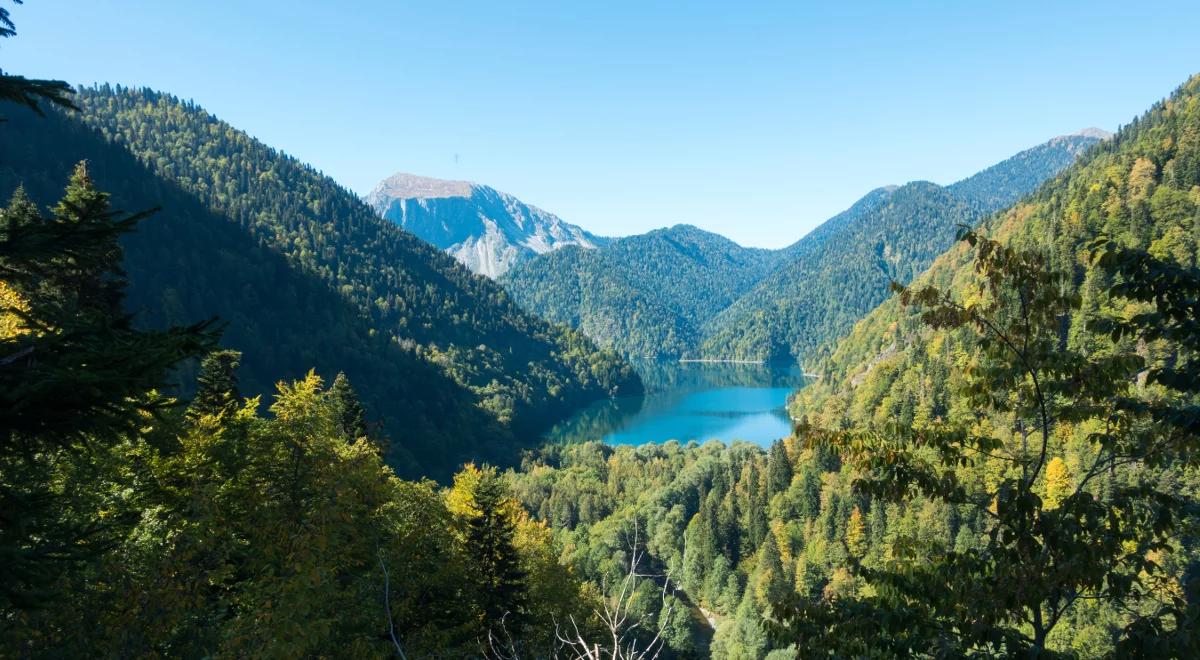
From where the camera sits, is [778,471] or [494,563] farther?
[778,471]

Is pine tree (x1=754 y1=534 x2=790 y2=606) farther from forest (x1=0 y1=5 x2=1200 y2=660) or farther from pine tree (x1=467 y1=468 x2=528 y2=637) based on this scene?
pine tree (x1=467 y1=468 x2=528 y2=637)

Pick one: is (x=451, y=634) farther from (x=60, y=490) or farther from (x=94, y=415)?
(x=94, y=415)

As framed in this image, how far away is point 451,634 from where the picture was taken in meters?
20.1

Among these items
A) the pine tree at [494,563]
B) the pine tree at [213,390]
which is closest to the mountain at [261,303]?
the pine tree at [213,390]

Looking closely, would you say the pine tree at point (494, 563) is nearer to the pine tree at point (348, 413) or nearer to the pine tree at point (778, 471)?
the pine tree at point (348, 413)

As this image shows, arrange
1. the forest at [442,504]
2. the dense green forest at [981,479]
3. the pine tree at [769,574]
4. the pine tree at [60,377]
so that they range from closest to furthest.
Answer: the pine tree at [60,377]
the forest at [442,504]
the dense green forest at [981,479]
the pine tree at [769,574]

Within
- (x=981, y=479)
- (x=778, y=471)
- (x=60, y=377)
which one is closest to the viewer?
(x=60, y=377)

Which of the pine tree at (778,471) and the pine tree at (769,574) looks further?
the pine tree at (778,471)

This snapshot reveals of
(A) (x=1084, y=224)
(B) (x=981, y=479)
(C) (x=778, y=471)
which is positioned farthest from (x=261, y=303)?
(A) (x=1084, y=224)

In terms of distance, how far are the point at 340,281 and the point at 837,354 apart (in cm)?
16335

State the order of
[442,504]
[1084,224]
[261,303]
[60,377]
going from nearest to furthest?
1. [60,377]
2. [442,504]
3. [1084,224]
4. [261,303]

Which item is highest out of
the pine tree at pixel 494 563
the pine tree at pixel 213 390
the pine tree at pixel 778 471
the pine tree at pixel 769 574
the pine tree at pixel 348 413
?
the pine tree at pixel 213 390

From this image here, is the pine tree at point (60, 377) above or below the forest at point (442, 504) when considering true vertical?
above

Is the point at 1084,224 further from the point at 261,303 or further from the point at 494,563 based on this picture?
the point at 261,303
